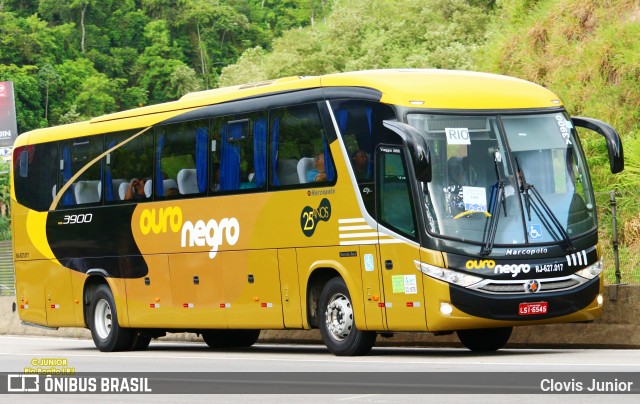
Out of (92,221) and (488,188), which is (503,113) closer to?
(488,188)

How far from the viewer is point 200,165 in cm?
2212

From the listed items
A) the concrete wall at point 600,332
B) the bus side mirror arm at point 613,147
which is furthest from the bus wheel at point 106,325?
the bus side mirror arm at point 613,147

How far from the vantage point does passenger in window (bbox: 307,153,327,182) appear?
19.5 meters

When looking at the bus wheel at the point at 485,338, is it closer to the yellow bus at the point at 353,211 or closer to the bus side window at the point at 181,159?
the yellow bus at the point at 353,211

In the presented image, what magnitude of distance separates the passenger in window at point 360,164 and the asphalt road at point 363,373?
2.29 m

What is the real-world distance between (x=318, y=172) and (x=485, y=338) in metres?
3.23

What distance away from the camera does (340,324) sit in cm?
1945

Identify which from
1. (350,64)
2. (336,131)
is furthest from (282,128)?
(350,64)

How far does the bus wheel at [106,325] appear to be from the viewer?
80.6 feet

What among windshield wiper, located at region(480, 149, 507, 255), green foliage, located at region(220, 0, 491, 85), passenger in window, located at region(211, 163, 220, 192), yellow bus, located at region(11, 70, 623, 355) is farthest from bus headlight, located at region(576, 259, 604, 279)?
green foliage, located at region(220, 0, 491, 85)

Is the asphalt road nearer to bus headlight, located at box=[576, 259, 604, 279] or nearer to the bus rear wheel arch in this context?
bus headlight, located at box=[576, 259, 604, 279]

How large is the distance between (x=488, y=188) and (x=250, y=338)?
794 centimetres

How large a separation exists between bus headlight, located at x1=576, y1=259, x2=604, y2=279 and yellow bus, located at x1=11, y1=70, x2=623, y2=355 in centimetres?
8

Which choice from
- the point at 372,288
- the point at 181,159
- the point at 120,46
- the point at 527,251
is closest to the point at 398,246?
the point at 372,288
